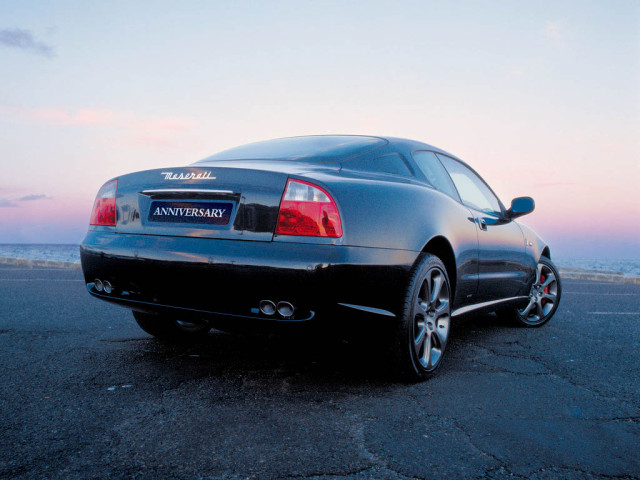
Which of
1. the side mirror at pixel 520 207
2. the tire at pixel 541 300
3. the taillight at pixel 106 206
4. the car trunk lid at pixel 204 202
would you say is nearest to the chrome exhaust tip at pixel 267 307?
the car trunk lid at pixel 204 202

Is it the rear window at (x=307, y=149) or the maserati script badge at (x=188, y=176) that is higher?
the rear window at (x=307, y=149)

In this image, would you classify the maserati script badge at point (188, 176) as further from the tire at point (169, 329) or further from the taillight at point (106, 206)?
the tire at point (169, 329)

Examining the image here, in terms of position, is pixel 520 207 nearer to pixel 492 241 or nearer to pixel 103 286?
pixel 492 241

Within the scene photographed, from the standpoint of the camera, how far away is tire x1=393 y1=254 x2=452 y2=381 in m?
3.05

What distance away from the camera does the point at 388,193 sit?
10.2 feet

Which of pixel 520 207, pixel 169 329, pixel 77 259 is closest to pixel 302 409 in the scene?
pixel 169 329

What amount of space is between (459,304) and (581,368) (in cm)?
88

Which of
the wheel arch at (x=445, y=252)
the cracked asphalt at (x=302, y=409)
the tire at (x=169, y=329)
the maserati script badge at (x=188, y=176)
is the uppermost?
the maserati script badge at (x=188, y=176)

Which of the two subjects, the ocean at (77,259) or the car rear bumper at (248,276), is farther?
the ocean at (77,259)

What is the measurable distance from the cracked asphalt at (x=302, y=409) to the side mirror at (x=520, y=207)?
43.5 inches

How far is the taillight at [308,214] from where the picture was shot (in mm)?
2748

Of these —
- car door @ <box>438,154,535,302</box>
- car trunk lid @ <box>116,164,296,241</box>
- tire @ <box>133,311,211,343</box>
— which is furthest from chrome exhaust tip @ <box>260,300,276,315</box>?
car door @ <box>438,154,535,302</box>

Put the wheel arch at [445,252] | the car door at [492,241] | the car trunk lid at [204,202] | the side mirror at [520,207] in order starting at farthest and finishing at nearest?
the side mirror at [520,207] < the car door at [492,241] < the wheel arch at [445,252] < the car trunk lid at [204,202]

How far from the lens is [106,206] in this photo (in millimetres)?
3359
